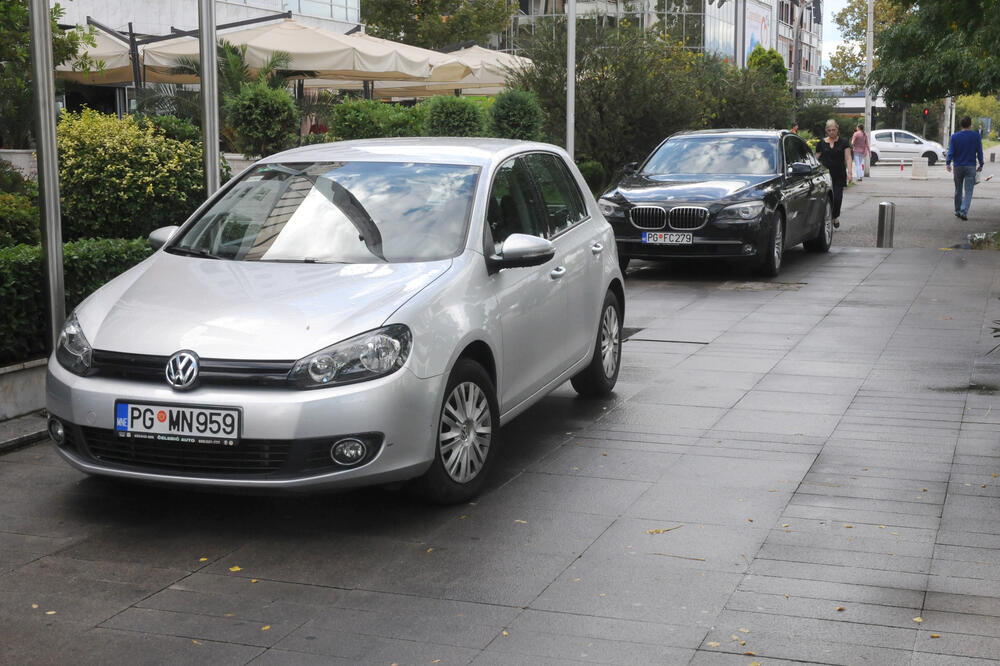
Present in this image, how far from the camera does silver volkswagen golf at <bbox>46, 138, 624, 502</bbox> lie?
5.00 metres

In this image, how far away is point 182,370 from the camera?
503cm

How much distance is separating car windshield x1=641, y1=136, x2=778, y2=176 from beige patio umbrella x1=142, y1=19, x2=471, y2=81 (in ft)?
16.9

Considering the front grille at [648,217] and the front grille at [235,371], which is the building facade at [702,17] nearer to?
the front grille at [648,217]

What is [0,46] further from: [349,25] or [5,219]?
[349,25]

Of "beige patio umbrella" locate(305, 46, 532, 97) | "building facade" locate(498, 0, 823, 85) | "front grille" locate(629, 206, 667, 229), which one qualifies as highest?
"building facade" locate(498, 0, 823, 85)

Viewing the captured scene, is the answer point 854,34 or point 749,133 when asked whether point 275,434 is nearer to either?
point 749,133

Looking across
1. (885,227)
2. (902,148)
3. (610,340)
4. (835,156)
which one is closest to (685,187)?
(885,227)

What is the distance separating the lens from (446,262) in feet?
19.0

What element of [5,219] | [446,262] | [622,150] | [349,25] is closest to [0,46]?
[5,219]

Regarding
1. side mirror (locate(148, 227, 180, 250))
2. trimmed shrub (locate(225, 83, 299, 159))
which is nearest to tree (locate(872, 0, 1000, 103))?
trimmed shrub (locate(225, 83, 299, 159))

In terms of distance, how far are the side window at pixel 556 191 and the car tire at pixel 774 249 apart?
7.07 m

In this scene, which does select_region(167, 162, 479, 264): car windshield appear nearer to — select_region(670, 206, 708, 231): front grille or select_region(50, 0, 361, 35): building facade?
select_region(670, 206, 708, 231): front grille

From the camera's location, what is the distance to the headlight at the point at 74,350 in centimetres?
532

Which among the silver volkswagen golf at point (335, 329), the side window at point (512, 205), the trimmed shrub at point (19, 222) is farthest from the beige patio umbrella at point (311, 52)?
the side window at point (512, 205)
